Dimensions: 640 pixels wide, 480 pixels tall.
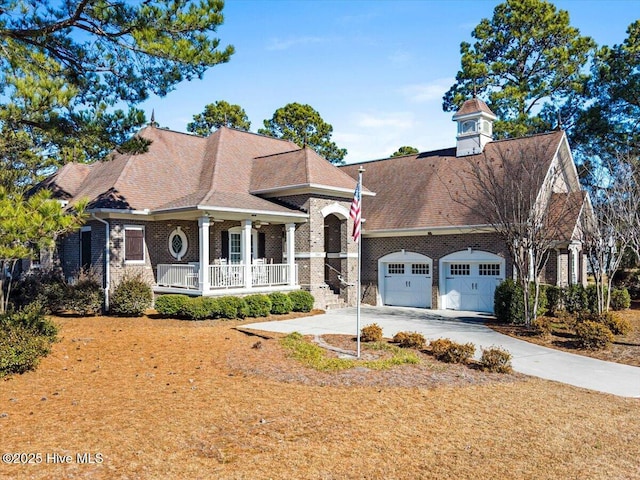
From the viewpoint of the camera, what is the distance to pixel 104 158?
14.6m

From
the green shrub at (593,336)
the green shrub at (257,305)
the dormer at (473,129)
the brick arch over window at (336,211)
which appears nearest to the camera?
the green shrub at (593,336)

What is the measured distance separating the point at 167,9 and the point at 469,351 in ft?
32.2

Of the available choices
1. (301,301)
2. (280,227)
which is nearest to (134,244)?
(280,227)

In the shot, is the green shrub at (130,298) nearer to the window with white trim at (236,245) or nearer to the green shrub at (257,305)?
the green shrub at (257,305)

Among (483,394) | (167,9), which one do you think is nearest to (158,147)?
(167,9)

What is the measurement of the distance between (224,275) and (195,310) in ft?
8.44

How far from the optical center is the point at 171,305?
17.4 meters

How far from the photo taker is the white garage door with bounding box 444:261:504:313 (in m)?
21.0

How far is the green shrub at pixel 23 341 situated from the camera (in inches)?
370

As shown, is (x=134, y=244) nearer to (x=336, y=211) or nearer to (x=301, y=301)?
(x=301, y=301)

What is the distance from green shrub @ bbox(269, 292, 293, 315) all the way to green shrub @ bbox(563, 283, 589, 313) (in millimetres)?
10084

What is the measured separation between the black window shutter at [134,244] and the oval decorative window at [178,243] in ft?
4.09

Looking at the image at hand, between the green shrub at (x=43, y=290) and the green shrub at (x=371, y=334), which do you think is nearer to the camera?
the green shrub at (x=371, y=334)

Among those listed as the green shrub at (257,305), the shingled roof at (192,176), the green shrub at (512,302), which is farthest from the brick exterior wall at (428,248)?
the green shrub at (257,305)
